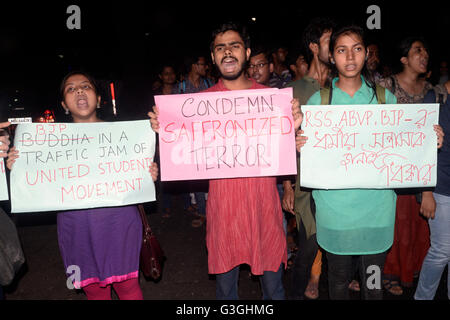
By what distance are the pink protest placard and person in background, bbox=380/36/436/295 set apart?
137cm

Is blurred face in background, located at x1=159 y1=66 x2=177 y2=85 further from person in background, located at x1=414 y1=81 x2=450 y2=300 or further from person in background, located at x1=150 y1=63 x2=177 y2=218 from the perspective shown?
person in background, located at x1=414 y1=81 x2=450 y2=300

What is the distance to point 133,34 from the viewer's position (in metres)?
6.63

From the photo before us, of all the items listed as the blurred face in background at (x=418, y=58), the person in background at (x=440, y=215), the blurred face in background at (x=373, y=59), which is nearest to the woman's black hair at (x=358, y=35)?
the person in background at (x=440, y=215)

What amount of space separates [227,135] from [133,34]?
551cm

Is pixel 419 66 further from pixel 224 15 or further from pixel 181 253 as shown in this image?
pixel 224 15

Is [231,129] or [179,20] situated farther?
[179,20]

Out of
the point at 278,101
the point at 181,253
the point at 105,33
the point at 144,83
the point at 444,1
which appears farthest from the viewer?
the point at 105,33

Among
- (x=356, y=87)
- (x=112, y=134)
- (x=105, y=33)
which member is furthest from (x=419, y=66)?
(x=105, y=33)

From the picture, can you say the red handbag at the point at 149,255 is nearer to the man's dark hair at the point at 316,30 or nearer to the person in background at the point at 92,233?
the person in background at the point at 92,233

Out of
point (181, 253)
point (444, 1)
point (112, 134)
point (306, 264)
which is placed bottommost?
point (181, 253)

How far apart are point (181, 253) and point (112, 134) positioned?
7.36ft

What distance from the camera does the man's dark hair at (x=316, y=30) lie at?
2.63m

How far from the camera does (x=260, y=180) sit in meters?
2.16

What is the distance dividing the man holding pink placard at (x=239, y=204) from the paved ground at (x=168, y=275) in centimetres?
106
